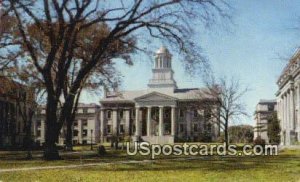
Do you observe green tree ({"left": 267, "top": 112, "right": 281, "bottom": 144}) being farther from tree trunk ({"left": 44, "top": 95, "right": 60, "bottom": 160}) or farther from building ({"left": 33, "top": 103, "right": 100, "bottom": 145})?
tree trunk ({"left": 44, "top": 95, "right": 60, "bottom": 160})

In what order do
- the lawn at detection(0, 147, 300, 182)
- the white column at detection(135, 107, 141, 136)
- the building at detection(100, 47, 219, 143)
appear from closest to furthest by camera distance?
the lawn at detection(0, 147, 300, 182), the building at detection(100, 47, 219, 143), the white column at detection(135, 107, 141, 136)

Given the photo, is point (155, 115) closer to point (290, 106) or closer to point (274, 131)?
point (274, 131)

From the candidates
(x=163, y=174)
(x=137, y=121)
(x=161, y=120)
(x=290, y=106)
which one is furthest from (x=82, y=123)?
(x=163, y=174)

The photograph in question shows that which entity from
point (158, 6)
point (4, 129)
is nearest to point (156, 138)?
point (4, 129)

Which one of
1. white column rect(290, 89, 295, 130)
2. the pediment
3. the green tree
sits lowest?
the green tree

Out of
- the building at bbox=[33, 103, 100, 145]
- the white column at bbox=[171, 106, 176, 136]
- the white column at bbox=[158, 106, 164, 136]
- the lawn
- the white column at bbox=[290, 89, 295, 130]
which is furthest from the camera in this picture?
the white column at bbox=[158, 106, 164, 136]

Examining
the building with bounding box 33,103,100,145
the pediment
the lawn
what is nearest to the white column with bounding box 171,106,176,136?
the pediment

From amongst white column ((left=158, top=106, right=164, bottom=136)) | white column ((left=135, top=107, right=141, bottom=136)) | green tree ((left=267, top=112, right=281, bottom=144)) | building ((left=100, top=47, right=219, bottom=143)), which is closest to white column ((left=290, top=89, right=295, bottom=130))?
green tree ((left=267, top=112, right=281, bottom=144))

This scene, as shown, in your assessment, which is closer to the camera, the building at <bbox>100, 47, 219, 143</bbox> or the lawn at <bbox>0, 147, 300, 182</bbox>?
the lawn at <bbox>0, 147, 300, 182</bbox>

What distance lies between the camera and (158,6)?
23.6 m

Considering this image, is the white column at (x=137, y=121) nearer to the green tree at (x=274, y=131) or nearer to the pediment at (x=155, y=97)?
the pediment at (x=155, y=97)

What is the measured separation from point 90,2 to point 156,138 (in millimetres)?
81420

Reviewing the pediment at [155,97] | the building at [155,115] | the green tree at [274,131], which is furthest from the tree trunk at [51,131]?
the pediment at [155,97]

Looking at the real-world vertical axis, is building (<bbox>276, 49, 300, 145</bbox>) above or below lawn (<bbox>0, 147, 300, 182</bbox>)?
above
